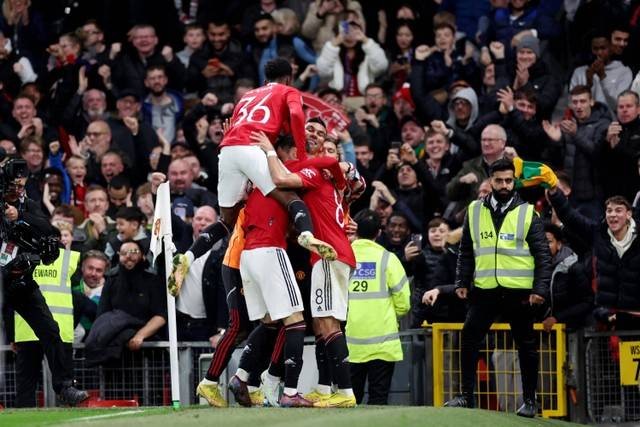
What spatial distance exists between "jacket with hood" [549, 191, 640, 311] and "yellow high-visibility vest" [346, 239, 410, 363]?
1.87m

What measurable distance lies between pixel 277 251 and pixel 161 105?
1078cm

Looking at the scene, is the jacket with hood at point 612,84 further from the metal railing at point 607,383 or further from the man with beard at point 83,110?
the man with beard at point 83,110

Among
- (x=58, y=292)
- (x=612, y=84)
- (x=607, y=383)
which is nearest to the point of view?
(x=607, y=383)

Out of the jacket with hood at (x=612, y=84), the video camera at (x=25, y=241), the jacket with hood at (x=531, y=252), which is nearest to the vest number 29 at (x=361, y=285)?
the jacket with hood at (x=531, y=252)

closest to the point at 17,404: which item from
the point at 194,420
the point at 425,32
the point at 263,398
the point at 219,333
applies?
the point at 219,333

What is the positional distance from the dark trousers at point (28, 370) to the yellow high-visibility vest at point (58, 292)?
0.33ft

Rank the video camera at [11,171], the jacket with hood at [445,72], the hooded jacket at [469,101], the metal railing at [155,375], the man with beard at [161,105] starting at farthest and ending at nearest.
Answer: the man with beard at [161,105] < the jacket with hood at [445,72] < the hooded jacket at [469,101] < the metal railing at [155,375] < the video camera at [11,171]

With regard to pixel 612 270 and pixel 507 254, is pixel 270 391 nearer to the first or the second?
pixel 507 254

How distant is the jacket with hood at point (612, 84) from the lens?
22.1 metres

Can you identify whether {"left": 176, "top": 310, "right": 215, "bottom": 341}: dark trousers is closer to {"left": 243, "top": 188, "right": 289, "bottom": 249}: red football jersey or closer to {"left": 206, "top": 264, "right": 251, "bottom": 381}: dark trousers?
{"left": 206, "top": 264, "right": 251, "bottom": 381}: dark trousers

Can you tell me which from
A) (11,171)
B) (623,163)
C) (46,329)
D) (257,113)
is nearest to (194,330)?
(46,329)

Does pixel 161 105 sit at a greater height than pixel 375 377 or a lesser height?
greater

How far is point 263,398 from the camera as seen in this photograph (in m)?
15.2

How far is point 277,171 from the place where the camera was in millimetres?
14492
